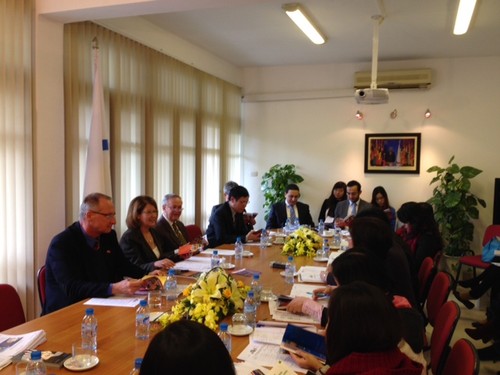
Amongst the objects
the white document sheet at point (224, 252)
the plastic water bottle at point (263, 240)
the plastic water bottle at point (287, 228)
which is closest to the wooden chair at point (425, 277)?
the plastic water bottle at point (263, 240)

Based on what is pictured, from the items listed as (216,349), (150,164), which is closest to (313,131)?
(150,164)

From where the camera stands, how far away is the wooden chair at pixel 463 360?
5.35 feet

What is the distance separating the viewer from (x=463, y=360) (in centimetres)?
174

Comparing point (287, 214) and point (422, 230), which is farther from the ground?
point (422, 230)

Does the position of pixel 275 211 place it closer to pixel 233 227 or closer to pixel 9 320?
pixel 233 227

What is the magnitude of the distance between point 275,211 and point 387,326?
16.7 ft

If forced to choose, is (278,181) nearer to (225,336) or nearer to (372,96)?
(372,96)

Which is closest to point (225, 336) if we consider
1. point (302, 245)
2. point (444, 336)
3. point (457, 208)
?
point (444, 336)

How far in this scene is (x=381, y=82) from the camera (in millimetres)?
7473

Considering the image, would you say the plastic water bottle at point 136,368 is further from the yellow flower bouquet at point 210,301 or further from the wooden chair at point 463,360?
the wooden chair at point 463,360

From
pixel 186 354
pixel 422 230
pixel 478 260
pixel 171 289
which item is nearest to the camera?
pixel 186 354

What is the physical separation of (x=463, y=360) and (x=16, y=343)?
193 centimetres

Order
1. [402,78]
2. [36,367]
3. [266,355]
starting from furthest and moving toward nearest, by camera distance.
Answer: [402,78]
[266,355]
[36,367]

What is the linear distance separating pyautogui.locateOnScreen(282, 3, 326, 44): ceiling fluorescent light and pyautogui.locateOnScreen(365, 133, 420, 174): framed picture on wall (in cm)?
230
